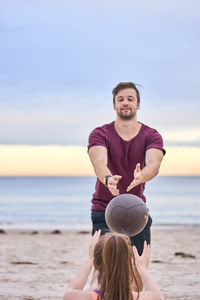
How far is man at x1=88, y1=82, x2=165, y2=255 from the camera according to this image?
5773 millimetres

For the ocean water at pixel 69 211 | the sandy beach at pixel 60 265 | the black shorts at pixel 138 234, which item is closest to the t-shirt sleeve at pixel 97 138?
the black shorts at pixel 138 234

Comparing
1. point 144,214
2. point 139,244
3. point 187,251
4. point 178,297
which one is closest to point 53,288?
point 178,297

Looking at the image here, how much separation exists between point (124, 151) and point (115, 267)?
2.24 meters

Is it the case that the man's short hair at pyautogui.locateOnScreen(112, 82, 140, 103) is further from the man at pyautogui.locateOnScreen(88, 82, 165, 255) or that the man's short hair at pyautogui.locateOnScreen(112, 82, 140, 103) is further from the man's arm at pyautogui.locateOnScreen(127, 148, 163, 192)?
the man's arm at pyautogui.locateOnScreen(127, 148, 163, 192)

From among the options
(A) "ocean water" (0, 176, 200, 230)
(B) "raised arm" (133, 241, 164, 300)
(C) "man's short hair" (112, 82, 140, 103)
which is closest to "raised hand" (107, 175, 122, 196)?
(B) "raised arm" (133, 241, 164, 300)

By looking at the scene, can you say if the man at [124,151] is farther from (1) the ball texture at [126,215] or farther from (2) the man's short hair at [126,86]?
(1) the ball texture at [126,215]

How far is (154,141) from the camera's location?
590cm

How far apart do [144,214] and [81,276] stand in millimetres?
1303

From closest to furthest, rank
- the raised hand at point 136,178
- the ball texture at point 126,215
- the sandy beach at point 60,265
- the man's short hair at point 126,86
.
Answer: the ball texture at point 126,215 → the raised hand at point 136,178 → the man's short hair at point 126,86 → the sandy beach at point 60,265

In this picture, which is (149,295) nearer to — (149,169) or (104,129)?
(149,169)

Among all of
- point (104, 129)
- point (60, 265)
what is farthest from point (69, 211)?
point (104, 129)

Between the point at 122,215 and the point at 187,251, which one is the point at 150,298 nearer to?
the point at 122,215

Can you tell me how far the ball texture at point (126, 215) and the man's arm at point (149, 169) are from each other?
0.74 ft

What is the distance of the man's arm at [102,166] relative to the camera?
5324 millimetres
